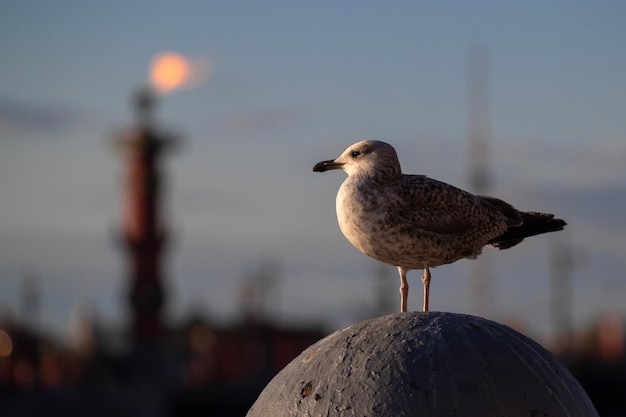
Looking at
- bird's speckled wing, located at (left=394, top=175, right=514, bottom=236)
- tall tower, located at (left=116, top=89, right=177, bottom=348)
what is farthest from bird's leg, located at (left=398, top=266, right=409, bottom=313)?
tall tower, located at (left=116, top=89, right=177, bottom=348)

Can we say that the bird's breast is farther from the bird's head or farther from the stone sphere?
the stone sphere

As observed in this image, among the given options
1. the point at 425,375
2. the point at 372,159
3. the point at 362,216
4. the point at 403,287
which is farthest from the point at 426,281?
the point at 425,375

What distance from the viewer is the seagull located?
6.27 metres

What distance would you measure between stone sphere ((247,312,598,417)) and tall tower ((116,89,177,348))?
4383 cm

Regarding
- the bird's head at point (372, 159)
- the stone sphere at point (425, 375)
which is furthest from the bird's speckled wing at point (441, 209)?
the stone sphere at point (425, 375)

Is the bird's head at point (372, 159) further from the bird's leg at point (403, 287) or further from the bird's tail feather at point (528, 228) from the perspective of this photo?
the bird's tail feather at point (528, 228)

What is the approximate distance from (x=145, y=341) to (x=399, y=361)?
146ft

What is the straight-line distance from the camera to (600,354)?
6162cm

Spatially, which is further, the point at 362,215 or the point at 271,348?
the point at 271,348

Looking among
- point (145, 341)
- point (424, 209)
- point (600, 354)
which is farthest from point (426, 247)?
point (600, 354)

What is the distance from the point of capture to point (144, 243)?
163 ft

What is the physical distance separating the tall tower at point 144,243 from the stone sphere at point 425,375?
43.8 metres

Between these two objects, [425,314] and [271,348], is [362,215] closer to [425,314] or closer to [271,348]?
[425,314]

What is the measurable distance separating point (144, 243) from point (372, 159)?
43.8 meters
